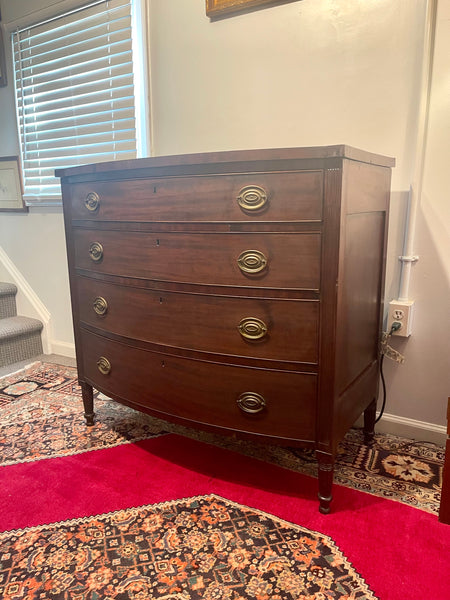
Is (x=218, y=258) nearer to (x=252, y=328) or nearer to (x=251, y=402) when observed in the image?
(x=252, y=328)

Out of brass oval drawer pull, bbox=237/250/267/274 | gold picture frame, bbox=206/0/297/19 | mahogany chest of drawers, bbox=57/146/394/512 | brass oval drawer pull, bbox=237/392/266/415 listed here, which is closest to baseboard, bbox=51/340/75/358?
mahogany chest of drawers, bbox=57/146/394/512

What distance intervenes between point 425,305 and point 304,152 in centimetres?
82

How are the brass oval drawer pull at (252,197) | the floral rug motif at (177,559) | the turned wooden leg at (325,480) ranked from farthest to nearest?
the turned wooden leg at (325,480) → the brass oval drawer pull at (252,197) → the floral rug motif at (177,559)

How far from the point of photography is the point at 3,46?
2.57 metres

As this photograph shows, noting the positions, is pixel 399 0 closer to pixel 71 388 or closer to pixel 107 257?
pixel 107 257

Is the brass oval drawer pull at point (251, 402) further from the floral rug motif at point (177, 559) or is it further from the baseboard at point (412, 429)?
the baseboard at point (412, 429)

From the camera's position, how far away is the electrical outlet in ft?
5.16

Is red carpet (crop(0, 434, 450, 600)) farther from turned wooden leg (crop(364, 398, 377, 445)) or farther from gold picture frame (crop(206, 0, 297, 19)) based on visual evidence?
gold picture frame (crop(206, 0, 297, 19))

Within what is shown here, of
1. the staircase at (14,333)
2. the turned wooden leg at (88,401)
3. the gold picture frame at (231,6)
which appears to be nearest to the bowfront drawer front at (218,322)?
the turned wooden leg at (88,401)

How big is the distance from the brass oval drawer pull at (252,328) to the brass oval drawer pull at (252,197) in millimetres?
302

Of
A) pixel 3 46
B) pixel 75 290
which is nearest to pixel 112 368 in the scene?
pixel 75 290

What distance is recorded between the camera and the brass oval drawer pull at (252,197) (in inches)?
44.9

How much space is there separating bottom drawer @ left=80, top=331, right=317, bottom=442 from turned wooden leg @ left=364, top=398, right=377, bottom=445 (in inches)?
19.0

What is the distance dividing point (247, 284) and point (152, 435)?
0.84 meters
